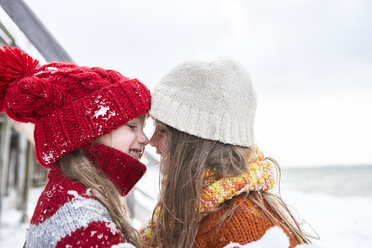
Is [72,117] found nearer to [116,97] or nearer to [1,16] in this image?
[116,97]

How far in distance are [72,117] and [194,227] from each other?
70cm

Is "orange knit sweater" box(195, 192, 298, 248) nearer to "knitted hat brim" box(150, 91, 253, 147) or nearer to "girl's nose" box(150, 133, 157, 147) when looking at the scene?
"knitted hat brim" box(150, 91, 253, 147)

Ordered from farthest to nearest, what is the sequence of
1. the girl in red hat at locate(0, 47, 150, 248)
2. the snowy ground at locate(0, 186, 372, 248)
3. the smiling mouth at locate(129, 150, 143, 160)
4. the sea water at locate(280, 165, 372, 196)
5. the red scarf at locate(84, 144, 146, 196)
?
the sea water at locate(280, 165, 372, 196) < the snowy ground at locate(0, 186, 372, 248) < the smiling mouth at locate(129, 150, 143, 160) < the red scarf at locate(84, 144, 146, 196) < the girl in red hat at locate(0, 47, 150, 248)

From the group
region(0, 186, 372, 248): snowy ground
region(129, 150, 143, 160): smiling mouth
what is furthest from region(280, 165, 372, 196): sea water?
region(129, 150, 143, 160): smiling mouth

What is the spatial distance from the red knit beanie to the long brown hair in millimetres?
306

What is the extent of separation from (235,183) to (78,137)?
699 millimetres

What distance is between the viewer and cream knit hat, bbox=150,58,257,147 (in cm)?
149

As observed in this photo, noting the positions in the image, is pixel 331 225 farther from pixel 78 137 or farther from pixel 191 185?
pixel 78 137

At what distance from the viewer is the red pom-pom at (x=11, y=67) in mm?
1479

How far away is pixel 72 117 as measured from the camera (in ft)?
4.74

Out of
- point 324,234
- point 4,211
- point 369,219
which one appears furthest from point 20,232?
point 369,219

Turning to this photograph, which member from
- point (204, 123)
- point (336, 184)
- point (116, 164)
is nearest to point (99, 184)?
point (116, 164)

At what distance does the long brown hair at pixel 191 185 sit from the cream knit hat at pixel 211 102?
0.07 m

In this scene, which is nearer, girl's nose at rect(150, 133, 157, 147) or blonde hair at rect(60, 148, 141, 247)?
blonde hair at rect(60, 148, 141, 247)
